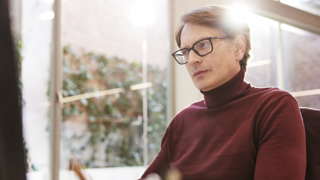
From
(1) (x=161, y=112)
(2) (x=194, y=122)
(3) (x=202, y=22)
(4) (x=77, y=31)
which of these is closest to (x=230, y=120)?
(2) (x=194, y=122)

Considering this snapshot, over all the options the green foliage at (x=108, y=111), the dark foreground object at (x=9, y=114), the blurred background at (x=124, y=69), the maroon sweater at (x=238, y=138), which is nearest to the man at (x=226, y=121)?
the maroon sweater at (x=238, y=138)

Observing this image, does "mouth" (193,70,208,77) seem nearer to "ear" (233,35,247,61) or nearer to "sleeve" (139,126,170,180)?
"ear" (233,35,247,61)

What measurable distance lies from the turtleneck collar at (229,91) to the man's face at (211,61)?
0.07 feet

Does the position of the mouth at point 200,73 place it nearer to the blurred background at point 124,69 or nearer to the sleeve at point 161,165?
the sleeve at point 161,165

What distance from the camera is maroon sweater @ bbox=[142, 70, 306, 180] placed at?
862 mm

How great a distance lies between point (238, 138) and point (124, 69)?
3.47 m

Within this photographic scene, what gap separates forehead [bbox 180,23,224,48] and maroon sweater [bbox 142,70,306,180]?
0.61ft

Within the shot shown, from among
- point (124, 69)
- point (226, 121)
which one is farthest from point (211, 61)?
point (124, 69)

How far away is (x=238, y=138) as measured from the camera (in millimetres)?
1002

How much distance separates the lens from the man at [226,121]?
87cm

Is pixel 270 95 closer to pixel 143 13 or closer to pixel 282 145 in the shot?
pixel 282 145

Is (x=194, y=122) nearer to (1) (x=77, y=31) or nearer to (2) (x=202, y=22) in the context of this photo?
(2) (x=202, y=22)

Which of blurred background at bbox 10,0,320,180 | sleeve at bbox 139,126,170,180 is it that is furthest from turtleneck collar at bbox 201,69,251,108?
blurred background at bbox 10,0,320,180

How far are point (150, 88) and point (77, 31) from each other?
117 centimetres
